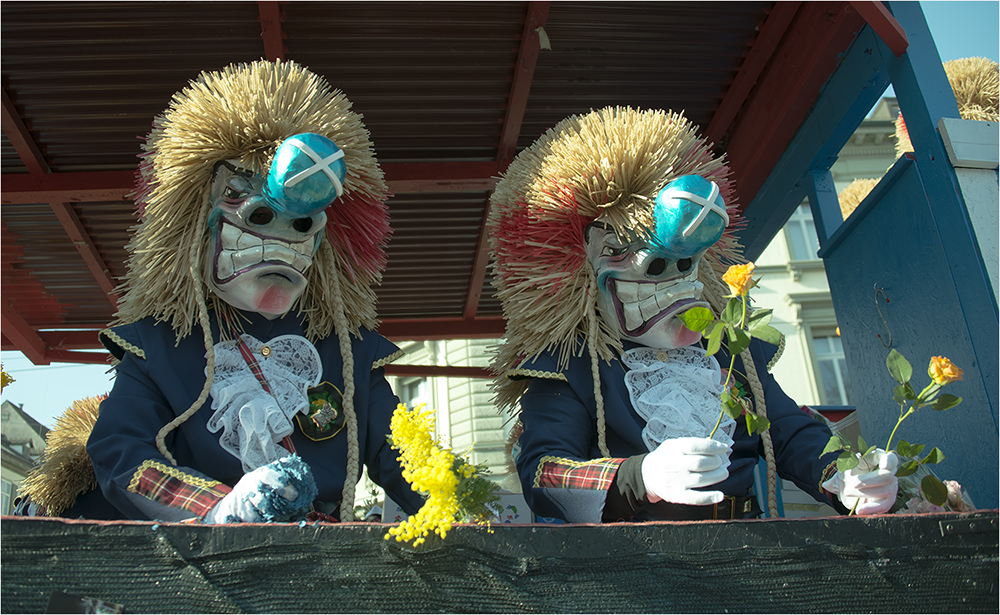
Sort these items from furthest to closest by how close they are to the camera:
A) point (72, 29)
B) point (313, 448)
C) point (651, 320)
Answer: point (72, 29) < point (651, 320) < point (313, 448)

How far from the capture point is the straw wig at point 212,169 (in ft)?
7.29

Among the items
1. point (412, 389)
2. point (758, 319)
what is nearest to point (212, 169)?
point (758, 319)

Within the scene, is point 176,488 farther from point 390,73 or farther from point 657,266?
point 390,73

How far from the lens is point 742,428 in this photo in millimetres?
2336

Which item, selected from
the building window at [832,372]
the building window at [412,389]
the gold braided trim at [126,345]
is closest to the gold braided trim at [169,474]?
the gold braided trim at [126,345]

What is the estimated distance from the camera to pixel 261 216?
2.20 m

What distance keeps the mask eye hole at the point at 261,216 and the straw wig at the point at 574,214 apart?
0.72 meters

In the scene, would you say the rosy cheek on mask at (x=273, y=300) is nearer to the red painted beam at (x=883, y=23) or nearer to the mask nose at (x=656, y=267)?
the mask nose at (x=656, y=267)

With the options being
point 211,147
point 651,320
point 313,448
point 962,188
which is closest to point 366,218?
point 211,147

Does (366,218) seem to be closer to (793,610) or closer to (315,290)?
(315,290)

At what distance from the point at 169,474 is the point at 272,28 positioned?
63.2 inches

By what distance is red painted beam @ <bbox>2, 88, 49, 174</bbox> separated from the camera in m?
3.02

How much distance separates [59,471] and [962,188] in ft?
8.84

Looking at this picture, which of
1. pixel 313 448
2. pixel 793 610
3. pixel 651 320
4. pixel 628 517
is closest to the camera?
pixel 793 610
